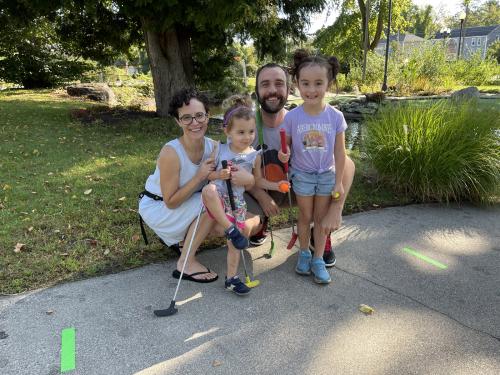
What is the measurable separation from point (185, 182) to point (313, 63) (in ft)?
3.75

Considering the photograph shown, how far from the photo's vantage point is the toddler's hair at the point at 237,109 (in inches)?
106

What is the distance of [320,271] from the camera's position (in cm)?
288

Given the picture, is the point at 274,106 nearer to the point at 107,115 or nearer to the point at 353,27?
the point at 107,115

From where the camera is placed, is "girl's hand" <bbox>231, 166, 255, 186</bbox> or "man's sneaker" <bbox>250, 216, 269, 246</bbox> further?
"man's sneaker" <bbox>250, 216, 269, 246</bbox>

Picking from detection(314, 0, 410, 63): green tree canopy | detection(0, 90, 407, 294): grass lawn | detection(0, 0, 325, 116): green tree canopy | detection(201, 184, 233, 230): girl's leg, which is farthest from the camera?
detection(314, 0, 410, 63): green tree canopy

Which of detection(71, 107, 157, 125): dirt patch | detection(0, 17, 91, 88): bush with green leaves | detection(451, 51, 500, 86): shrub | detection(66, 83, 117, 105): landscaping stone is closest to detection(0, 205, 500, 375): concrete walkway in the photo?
detection(71, 107, 157, 125): dirt patch

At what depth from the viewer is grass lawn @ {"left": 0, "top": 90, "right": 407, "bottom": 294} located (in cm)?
306

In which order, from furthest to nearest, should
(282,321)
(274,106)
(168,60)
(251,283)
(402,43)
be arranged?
1. (402,43)
2. (168,60)
3. (274,106)
4. (251,283)
5. (282,321)

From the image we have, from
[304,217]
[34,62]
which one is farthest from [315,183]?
[34,62]

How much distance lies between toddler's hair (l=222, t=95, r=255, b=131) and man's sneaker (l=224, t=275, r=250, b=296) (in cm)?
98

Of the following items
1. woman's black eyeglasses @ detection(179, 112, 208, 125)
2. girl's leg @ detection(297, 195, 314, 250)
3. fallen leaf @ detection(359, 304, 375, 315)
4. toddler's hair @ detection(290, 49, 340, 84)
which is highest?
toddler's hair @ detection(290, 49, 340, 84)

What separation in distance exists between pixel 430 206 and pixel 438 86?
14771 mm

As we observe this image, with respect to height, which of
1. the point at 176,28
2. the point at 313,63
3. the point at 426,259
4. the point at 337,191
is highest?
the point at 176,28

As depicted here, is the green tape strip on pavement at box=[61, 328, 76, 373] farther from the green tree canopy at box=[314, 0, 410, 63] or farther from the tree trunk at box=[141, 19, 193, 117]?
the green tree canopy at box=[314, 0, 410, 63]
